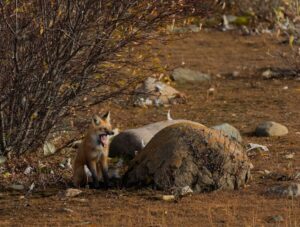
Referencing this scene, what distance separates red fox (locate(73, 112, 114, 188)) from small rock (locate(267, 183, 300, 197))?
2.27 meters

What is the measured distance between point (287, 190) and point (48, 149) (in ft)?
13.5

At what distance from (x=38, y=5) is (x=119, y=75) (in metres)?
2.19

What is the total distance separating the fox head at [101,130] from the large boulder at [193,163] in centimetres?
60

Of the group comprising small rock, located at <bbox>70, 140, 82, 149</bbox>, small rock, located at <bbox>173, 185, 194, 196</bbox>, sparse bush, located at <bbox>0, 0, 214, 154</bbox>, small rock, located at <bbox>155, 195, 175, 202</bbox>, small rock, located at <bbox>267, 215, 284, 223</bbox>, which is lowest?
small rock, located at <bbox>70, 140, 82, 149</bbox>

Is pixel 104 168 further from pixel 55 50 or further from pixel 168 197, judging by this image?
pixel 55 50

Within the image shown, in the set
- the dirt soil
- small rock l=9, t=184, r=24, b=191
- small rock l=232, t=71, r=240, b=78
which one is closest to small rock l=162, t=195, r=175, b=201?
the dirt soil

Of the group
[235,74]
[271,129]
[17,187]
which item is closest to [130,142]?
[17,187]

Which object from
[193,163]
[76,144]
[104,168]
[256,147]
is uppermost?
[193,163]

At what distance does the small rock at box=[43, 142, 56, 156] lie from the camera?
42.8ft

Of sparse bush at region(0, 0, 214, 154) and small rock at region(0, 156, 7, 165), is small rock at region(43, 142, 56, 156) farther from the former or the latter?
small rock at region(0, 156, 7, 165)

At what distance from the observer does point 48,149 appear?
13.1 metres

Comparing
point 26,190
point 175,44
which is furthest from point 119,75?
point 175,44

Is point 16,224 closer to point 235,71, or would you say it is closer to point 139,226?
point 139,226

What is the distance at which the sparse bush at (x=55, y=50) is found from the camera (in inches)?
462
